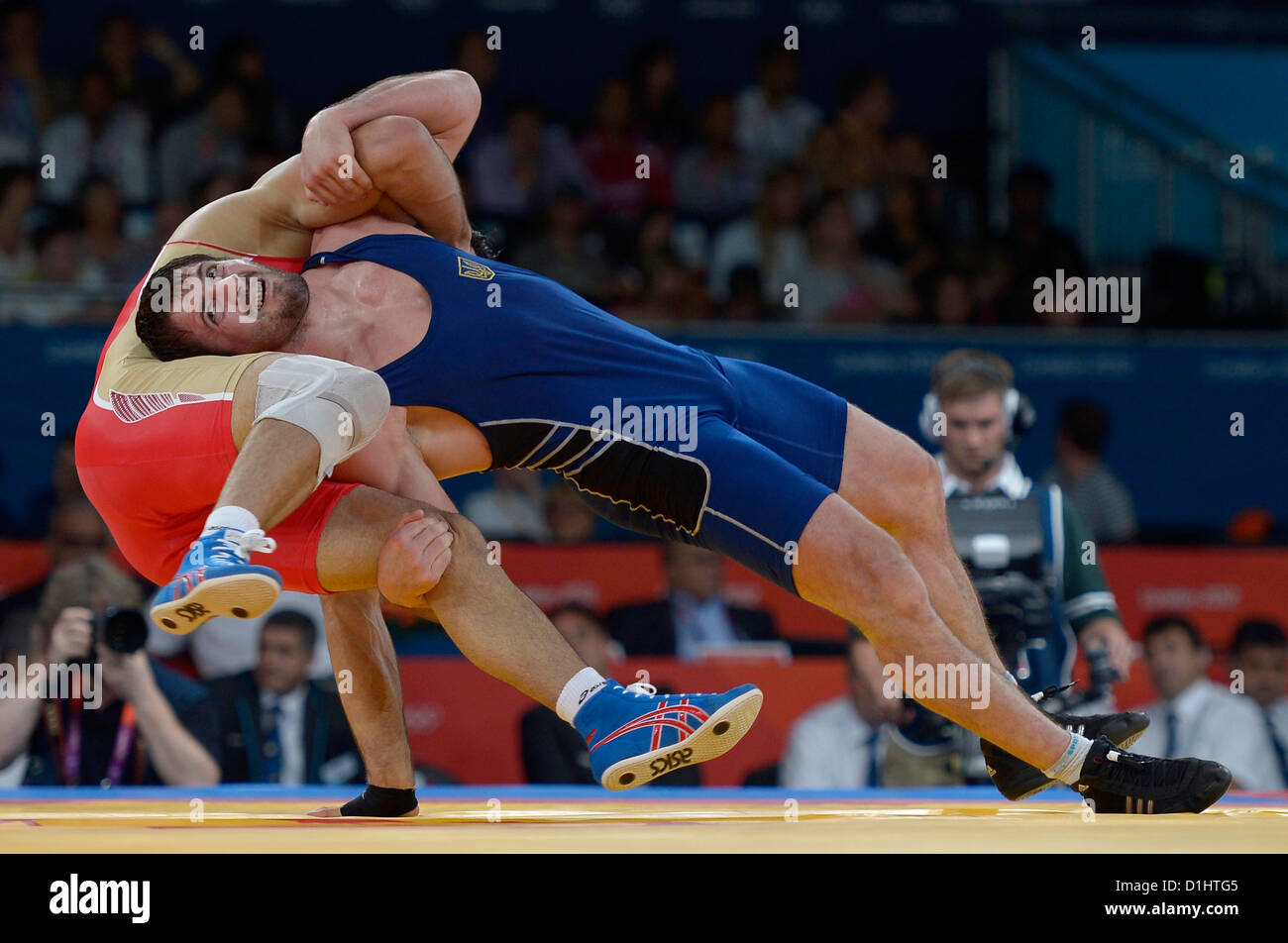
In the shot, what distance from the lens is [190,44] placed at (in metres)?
8.34

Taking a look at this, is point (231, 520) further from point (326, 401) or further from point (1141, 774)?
point (1141, 774)

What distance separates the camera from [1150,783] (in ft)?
10.2

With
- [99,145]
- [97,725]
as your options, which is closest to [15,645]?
[97,725]

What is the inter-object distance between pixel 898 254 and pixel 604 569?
2766 mm

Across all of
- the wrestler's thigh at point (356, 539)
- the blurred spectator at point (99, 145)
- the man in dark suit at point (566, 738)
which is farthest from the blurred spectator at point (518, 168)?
the wrestler's thigh at point (356, 539)

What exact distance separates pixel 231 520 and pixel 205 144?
524 centimetres

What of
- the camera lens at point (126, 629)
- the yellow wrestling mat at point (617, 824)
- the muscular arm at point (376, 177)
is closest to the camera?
the yellow wrestling mat at point (617, 824)

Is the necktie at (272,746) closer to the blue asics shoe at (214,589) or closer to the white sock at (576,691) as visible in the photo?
the white sock at (576,691)

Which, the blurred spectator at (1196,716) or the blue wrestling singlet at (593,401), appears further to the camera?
the blurred spectator at (1196,716)

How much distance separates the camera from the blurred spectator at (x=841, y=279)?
24.9 feet

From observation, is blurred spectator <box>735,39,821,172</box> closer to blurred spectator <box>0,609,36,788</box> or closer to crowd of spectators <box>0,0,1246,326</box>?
crowd of spectators <box>0,0,1246,326</box>

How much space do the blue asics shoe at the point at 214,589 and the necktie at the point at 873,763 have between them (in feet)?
9.22

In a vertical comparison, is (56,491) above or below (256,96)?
below
